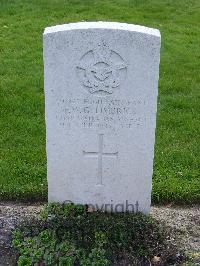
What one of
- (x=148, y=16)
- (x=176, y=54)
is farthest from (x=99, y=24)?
(x=148, y=16)

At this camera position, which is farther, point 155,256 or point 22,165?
point 22,165

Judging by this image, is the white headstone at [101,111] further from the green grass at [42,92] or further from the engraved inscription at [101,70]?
the green grass at [42,92]

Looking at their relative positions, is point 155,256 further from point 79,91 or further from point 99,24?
point 99,24

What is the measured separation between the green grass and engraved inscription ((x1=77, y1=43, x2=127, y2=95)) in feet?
4.73

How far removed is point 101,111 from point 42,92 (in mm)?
3186

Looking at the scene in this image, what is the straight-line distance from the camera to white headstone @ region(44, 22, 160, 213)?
14.3 feet

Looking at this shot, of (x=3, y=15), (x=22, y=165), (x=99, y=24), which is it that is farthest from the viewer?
(x=3, y=15)

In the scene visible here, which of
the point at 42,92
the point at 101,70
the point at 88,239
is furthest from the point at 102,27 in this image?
the point at 42,92

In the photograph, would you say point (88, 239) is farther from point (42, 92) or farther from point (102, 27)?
point (42, 92)

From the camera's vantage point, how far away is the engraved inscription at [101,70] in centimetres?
440

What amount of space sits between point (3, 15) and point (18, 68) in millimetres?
2851

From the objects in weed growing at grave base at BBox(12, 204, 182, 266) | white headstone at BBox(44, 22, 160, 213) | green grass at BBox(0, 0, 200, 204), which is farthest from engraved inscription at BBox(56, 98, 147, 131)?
green grass at BBox(0, 0, 200, 204)

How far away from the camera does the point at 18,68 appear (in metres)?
8.47

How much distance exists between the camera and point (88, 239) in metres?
4.61
